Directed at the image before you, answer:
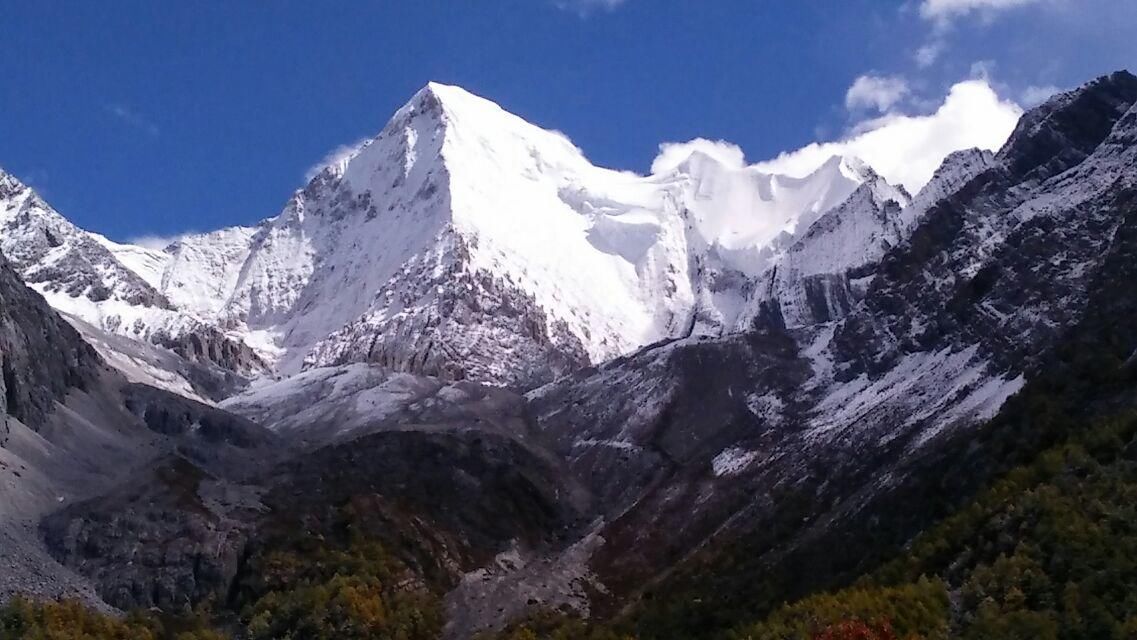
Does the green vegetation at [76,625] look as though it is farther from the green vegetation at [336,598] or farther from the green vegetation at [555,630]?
the green vegetation at [555,630]

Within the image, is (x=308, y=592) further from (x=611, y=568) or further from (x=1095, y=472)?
(x=1095, y=472)

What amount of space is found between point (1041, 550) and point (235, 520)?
12153cm

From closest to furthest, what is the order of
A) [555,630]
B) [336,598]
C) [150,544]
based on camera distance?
[555,630], [336,598], [150,544]

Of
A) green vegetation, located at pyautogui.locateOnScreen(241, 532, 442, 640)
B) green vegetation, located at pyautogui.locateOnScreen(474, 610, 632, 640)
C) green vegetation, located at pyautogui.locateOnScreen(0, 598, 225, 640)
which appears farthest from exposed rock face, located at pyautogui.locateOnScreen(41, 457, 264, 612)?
green vegetation, located at pyautogui.locateOnScreen(474, 610, 632, 640)

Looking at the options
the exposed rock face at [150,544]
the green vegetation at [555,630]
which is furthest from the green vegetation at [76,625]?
the green vegetation at [555,630]

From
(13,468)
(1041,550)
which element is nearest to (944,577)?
(1041,550)

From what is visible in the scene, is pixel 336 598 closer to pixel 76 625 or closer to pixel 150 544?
pixel 150 544

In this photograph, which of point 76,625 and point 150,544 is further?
point 150,544

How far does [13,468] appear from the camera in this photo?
183000 millimetres

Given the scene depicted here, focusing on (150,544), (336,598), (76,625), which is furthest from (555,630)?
(150,544)

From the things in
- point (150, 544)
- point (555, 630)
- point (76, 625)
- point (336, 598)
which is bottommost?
point (555, 630)

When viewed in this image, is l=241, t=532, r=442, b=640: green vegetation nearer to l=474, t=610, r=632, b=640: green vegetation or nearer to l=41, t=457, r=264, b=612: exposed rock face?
l=41, t=457, r=264, b=612: exposed rock face

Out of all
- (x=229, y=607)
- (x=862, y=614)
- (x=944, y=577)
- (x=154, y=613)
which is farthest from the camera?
(x=229, y=607)

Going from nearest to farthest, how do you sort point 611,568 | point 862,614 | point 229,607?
point 862,614 → point 229,607 → point 611,568
